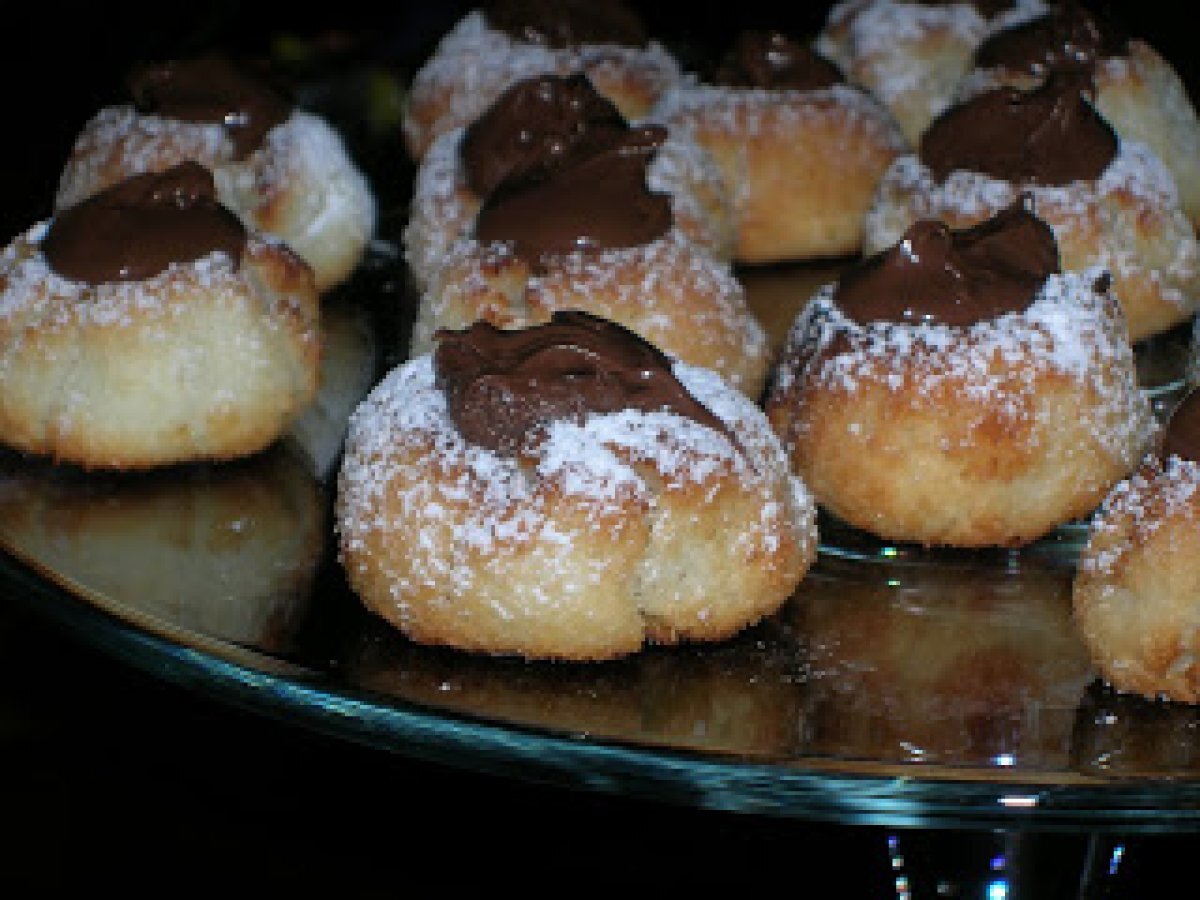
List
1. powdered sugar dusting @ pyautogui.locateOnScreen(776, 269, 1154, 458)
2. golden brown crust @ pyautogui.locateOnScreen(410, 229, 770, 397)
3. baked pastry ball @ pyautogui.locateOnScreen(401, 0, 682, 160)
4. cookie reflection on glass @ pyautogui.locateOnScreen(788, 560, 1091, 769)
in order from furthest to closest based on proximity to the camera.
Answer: baked pastry ball @ pyautogui.locateOnScreen(401, 0, 682, 160) → golden brown crust @ pyautogui.locateOnScreen(410, 229, 770, 397) → powdered sugar dusting @ pyautogui.locateOnScreen(776, 269, 1154, 458) → cookie reflection on glass @ pyautogui.locateOnScreen(788, 560, 1091, 769)

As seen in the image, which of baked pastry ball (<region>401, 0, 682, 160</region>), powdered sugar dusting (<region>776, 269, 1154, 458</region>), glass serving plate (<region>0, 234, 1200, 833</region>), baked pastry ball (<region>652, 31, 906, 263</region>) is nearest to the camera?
glass serving plate (<region>0, 234, 1200, 833</region>)

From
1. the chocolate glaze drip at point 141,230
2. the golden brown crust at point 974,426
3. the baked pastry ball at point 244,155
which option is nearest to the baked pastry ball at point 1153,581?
the golden brown crust at point 974,426

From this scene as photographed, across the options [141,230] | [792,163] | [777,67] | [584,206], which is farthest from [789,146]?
[141,230]

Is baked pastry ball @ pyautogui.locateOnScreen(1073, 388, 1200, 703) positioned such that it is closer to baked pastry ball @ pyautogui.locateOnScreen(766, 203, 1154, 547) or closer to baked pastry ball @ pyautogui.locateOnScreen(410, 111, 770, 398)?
baked pastry ball @ pyautogui.locateOnScreen(766, 203, 1154, 547)

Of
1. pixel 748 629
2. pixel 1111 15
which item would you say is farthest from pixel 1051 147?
pixel 748 629

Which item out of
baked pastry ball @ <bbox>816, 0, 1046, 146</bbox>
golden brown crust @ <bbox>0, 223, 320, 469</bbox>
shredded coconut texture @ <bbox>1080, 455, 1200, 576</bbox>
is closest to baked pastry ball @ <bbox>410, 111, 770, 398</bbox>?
golden brown crust @ <bbox>0, 223, 320, 469</bbox>

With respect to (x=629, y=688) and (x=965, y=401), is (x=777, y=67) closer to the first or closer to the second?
(x=965, y=401)

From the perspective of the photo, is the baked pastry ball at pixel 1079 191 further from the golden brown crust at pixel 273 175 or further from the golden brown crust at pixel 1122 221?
the golden brown crust at pixel 273 175
